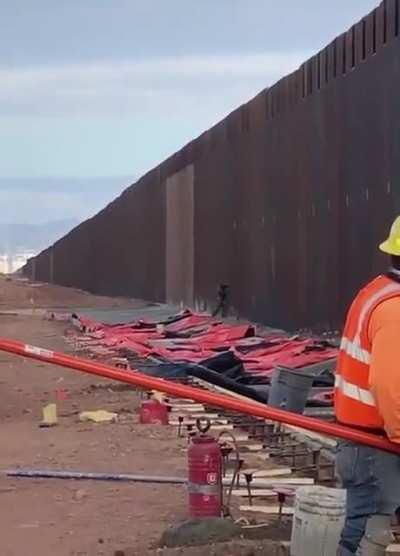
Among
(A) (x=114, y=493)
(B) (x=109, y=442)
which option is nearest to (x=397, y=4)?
(B) (x=109, y=442)

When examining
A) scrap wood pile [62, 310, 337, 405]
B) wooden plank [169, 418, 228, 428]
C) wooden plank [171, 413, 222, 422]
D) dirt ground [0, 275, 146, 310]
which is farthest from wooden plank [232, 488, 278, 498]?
dirt ground [0, 275, 146, 310]

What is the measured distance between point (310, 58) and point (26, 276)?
6688 centimetres

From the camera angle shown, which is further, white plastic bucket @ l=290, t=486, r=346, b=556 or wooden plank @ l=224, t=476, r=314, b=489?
wooden plank @ l=224, t=476, r=314, b=489

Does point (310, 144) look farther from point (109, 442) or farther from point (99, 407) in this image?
point (109, 442)

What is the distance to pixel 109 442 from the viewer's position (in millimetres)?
11039

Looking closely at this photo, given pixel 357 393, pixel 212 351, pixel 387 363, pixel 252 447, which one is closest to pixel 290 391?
pixel 252 447

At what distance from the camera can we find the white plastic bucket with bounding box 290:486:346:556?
6.01 meters

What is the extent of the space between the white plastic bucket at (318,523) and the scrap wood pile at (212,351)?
5.73 meters

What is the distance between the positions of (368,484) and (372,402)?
1.06 ft

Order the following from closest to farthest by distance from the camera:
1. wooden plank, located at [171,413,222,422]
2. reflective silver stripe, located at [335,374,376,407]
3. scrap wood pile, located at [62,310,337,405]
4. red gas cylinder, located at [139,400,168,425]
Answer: reflective silver stripe, located at [335,374,376,407]
wooden plank, located at [171,413,222,422]
red gas cylinder, located at [139,400,168,425]
scrap wood pile, located at [62,310,337,405]

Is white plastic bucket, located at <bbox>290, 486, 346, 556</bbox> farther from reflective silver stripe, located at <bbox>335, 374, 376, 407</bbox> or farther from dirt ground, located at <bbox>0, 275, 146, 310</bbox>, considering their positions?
dirt ground, located at <bbox>0, 275, 146, 310</bbox>

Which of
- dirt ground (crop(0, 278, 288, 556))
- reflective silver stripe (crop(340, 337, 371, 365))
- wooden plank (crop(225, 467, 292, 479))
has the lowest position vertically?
dirt ground (crop(0, 278, 288, 556))

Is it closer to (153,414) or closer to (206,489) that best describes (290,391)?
(153,414)

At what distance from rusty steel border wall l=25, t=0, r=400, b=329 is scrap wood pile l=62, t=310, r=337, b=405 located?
1.03 metres
